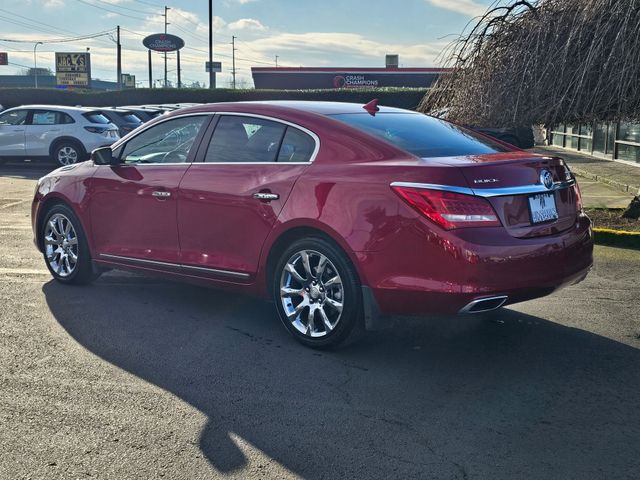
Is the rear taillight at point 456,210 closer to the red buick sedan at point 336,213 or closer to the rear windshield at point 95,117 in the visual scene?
the red buick sedan at point 336,213

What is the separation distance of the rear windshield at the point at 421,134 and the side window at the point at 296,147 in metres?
0.28

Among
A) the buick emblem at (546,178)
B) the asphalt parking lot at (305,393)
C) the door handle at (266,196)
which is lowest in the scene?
the asphalt parking lot at (305,393)

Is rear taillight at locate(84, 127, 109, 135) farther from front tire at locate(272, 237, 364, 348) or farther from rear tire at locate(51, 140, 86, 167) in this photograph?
front tire at locate(272, 237, 364, 348)

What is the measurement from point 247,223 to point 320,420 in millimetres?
1824

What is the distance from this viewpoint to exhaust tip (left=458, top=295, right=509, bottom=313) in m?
4.63

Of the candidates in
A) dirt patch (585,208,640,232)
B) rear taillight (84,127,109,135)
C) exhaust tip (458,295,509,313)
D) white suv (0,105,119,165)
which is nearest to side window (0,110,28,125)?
white suv (0,105,119,165)

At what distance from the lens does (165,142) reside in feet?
21.0

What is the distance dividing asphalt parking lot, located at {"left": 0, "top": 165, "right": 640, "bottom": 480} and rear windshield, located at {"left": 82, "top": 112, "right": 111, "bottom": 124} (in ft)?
42.9

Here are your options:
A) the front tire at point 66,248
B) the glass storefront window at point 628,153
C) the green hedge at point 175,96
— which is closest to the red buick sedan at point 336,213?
the front tire at point 66,248

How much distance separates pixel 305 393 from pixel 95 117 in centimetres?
1600

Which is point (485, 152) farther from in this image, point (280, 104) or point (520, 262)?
point (280, 104)

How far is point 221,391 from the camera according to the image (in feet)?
14.8

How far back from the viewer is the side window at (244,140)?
5625mm

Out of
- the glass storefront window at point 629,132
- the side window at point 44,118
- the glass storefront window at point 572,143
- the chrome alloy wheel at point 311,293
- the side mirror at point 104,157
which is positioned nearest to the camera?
the chrome alloy wheel at point 311,293
